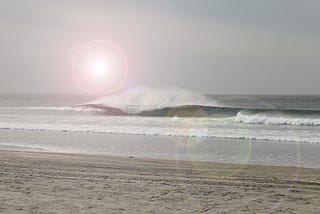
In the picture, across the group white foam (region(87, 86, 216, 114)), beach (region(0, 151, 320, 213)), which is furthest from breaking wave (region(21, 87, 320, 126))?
beach (region(0, 151, 320, 213))

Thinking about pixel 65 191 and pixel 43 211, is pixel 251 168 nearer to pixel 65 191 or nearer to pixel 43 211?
pixel 65 191

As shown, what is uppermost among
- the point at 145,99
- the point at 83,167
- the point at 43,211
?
the point at 145,99

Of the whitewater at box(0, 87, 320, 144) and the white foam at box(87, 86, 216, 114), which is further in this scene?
the white foam at box(87, 86, 216, 114)

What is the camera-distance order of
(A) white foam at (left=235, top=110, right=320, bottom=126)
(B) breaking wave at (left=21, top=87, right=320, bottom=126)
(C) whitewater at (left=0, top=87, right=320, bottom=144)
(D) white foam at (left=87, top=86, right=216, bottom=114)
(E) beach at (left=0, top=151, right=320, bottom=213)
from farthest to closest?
1. (D) white foam at (left=87, top=86, right=216, bottom=114)
2. (B) breaking wave at (left=21, top=87, right=320, bottom=126)
3. (A) white foam at (left=235, top=110, right=320, bottom=126)
4. (C) whitewater at (left=0, top=87, right=320, bottom=144)
5. (E) beach at (left=0, top=151, right=320, bottom=213)

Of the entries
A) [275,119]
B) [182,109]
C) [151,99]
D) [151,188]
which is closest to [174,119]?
[182,109]

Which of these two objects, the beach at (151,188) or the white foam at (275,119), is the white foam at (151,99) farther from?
the beach at (151,188)

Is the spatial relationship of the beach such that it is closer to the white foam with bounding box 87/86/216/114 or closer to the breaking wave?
the breaking wave

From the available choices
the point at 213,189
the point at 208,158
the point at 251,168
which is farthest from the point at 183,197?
the point at 208,158

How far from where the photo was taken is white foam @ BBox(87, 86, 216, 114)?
53.5m

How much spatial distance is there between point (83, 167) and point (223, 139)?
12425 mm

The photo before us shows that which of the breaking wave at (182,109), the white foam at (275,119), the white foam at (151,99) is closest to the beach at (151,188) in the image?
the white foam at (275,119)

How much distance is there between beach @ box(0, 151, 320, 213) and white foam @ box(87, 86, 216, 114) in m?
38.8

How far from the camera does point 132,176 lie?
1033cm

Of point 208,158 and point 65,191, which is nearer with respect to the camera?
point 65,191
